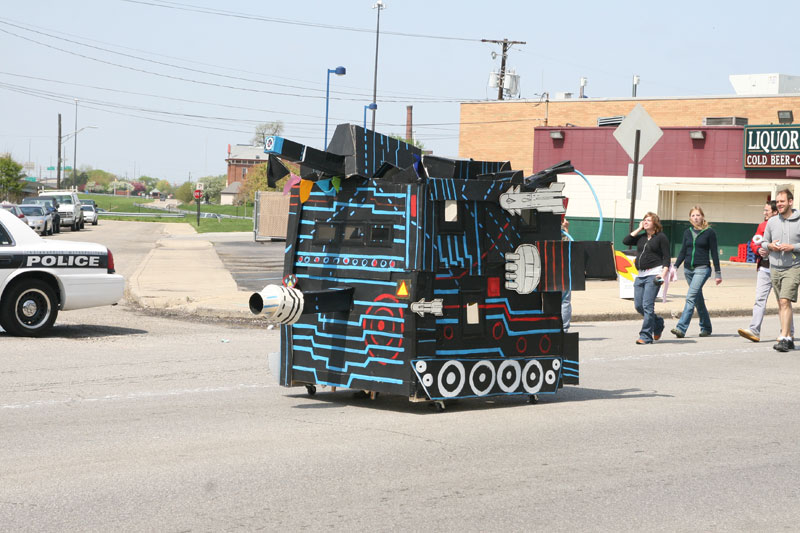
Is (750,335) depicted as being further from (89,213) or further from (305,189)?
(89,213)

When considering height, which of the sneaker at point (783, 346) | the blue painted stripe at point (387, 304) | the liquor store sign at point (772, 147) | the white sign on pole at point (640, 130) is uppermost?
the liquor store sign at point (772, 147)

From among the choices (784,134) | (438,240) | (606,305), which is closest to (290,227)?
(438,240)

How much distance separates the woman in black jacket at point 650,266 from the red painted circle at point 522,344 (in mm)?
5453

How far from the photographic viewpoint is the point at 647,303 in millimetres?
13570

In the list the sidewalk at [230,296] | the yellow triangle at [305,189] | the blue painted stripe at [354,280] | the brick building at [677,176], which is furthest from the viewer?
the brick building at [677,176]

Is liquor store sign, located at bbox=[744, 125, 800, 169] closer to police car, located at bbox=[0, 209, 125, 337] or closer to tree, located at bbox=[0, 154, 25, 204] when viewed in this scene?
police car, located at bbox=[0, 209, 125, 337]

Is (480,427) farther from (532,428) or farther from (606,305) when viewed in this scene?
(606,305)

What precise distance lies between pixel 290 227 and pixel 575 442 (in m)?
2.93

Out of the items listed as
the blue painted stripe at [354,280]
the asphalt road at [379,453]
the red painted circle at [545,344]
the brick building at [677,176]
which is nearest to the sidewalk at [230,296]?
the asphalt road at [379,453]

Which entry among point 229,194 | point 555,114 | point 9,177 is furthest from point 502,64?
point 229,194

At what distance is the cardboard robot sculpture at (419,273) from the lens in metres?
7.83

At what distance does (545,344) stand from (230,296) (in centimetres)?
1085

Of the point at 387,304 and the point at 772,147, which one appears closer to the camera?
the point at 387,304

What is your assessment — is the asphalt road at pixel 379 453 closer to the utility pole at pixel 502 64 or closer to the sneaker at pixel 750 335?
the sneaker at pixel 750 335
